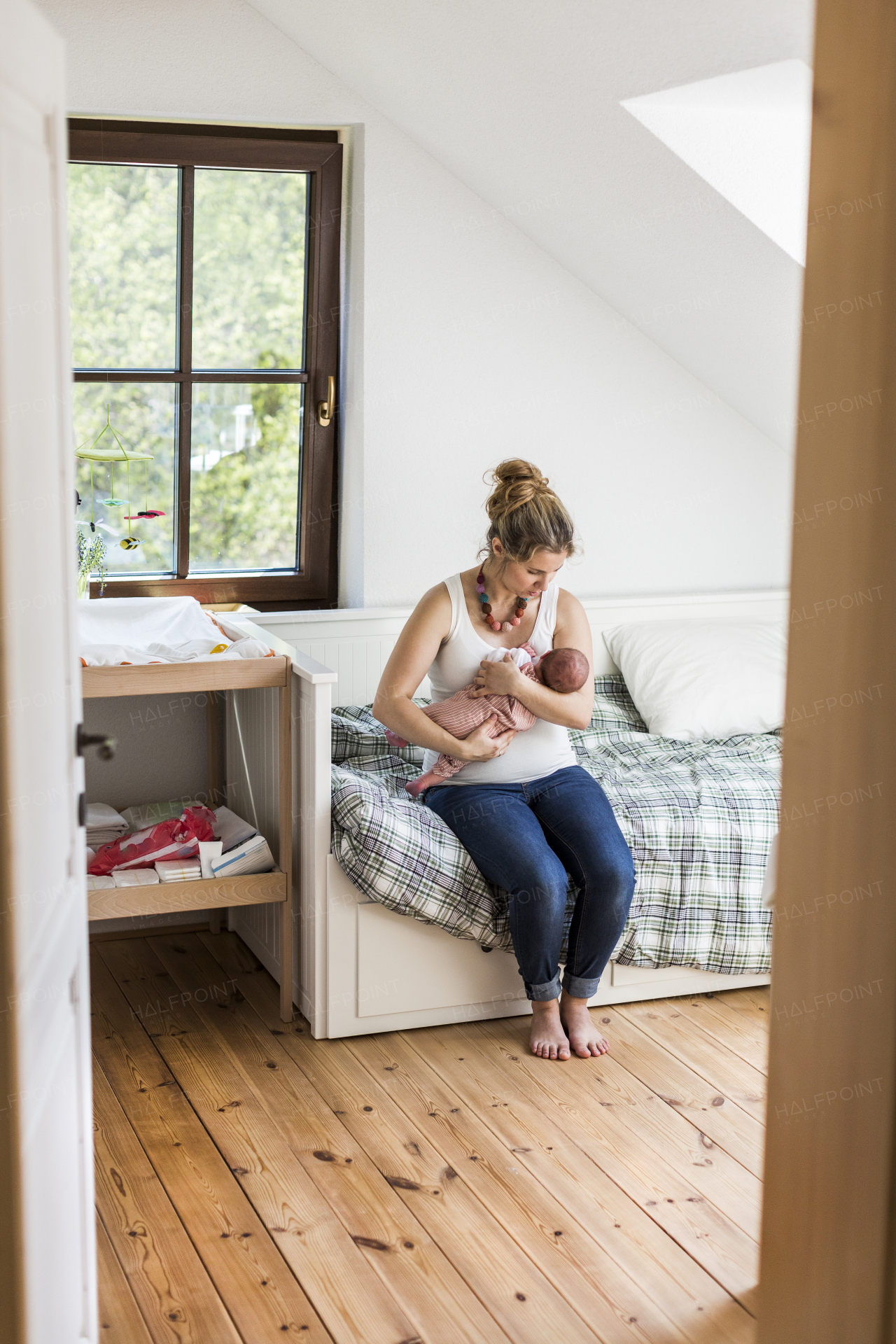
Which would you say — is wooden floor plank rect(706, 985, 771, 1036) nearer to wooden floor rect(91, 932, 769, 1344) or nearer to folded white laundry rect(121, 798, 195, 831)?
wooden floor rect(91, 932, 769, 1344)

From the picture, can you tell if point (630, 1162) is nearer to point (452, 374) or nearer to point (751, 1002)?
point (751, 1002)

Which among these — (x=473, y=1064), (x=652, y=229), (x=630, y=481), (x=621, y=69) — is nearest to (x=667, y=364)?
(x=630, y=481)

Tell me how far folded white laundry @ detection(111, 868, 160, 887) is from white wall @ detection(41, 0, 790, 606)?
3.48 ft

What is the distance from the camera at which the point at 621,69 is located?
93.1 inches

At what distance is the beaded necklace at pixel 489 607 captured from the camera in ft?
8.52

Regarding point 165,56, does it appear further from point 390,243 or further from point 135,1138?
point 135,1138

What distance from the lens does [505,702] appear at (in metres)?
2.54

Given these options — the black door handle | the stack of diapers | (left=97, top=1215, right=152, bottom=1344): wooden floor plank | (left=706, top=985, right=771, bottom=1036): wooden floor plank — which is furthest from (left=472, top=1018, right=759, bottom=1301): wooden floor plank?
the black door handle

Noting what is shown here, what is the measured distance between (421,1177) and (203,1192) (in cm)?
36

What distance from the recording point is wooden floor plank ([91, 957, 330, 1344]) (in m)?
1.70

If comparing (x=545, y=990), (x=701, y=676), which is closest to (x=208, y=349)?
(x=701, y=676)

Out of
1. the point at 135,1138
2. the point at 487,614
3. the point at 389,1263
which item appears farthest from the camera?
the point at 487,614

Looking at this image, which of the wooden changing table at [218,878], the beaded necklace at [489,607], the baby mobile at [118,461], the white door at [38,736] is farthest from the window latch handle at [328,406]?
the white door at [38,736]

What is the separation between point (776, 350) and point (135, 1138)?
94.0 inches
